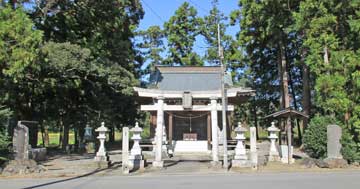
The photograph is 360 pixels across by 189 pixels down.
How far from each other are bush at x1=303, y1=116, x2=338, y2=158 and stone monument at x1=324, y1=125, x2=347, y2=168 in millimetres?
1013

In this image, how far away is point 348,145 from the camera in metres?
20.1

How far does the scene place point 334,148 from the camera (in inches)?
768

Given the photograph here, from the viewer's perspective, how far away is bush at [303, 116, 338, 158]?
20.9 meters

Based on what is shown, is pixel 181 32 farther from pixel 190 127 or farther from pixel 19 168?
pixel 19 168

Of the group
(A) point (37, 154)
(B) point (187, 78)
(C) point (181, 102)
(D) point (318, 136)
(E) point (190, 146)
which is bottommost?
(A) point (37, 154)

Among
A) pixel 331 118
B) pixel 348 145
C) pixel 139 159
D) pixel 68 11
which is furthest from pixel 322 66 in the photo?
pixel 68 11

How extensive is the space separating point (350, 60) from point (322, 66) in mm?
1682

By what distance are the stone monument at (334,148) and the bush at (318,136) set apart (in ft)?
→ 3.32

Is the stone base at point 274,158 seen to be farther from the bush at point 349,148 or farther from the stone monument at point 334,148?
the bush at point 349,148

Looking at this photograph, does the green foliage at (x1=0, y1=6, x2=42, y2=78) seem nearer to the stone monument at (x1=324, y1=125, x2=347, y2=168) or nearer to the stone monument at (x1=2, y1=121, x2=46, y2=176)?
the stone monument at (x1=2, y1=121, x2=46, y2=176)

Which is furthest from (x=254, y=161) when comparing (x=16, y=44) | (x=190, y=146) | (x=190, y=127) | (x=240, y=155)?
(x=190, y=127)

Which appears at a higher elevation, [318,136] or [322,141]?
[318,136]

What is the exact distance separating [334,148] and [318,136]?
5.87ft

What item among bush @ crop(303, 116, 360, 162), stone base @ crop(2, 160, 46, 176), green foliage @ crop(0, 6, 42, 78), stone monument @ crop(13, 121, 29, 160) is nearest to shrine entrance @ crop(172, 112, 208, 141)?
bush @ crop(303, 116, 360, 162)
